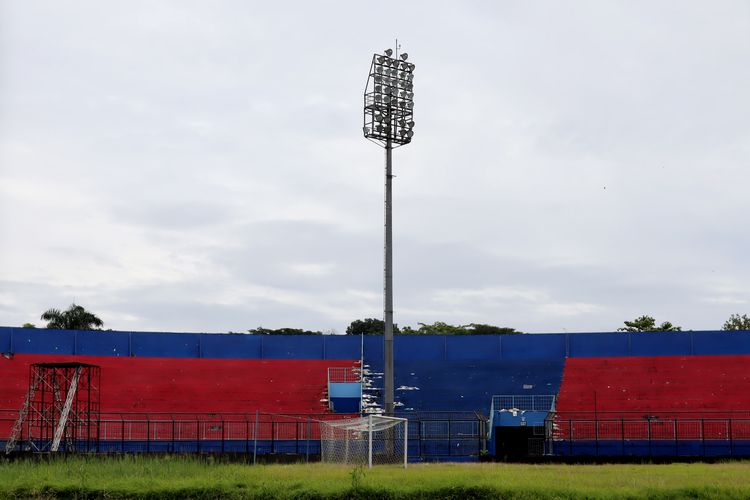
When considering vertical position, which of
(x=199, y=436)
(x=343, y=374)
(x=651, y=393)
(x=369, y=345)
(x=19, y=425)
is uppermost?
(x=369, y=345)

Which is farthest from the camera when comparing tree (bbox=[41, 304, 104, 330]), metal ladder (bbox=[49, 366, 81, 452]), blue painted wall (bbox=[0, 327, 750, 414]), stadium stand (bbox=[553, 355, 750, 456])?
tree (bbox=[41, 304, 104, 330])

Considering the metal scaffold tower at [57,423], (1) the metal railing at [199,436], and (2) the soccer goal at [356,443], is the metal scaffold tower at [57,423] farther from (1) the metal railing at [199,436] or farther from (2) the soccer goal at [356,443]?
(2) the soccer goal at [356,443]

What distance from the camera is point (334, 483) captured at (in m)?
23.9

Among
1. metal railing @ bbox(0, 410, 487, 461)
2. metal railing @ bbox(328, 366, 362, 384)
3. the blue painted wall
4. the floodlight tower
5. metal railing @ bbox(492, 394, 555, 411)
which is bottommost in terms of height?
metal railing @ bbox(0, 410, 487, 461)

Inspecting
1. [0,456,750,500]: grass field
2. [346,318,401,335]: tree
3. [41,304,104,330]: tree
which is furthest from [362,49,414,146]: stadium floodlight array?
[346,318,401,335]: tree

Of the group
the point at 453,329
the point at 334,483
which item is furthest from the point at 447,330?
the point at 334,483

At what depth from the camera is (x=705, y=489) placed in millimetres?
22859

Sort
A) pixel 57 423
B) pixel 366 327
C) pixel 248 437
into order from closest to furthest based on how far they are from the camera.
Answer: pixel 57 423 < pixel 248 437 < pixel 366 327

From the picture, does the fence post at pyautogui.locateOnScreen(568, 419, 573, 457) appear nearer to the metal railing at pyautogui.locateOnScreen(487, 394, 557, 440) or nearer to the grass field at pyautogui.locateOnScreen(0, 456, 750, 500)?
the metal railing at pyautogui.locateOnScreen(487, 394, 557, 440)

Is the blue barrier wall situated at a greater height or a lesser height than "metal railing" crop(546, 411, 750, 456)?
greater

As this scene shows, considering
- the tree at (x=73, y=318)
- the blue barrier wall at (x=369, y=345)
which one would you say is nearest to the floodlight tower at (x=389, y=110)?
the blue barrier wall at (x=369, y=345)

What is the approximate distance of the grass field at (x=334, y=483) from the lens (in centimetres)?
2288

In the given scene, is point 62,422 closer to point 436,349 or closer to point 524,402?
point 524,402

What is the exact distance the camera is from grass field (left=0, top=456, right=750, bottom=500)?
2288 centimetres
